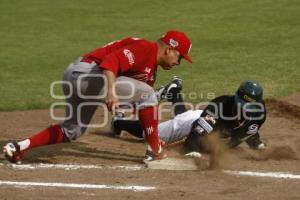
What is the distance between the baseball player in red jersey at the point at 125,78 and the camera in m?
6.67

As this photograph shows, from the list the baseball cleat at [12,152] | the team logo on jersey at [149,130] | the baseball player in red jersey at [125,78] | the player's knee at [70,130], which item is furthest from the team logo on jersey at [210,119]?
the baseball cleat at [12,152]

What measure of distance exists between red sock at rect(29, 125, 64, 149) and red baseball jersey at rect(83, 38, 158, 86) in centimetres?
78

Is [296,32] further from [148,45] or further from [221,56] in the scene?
[148,45]

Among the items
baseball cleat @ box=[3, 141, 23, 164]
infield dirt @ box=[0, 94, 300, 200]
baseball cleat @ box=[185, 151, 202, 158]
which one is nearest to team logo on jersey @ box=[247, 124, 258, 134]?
infield dirt @ box=[0, 94, 300, 200]

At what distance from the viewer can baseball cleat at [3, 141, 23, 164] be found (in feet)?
22.7

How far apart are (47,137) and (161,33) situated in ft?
41.0

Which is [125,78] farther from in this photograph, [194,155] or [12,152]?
[12,152]

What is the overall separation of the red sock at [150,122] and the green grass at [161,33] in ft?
13.3

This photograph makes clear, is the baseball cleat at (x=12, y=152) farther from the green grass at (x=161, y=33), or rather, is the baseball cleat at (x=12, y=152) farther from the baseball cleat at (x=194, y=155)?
the green grass at (x=161, y=33)

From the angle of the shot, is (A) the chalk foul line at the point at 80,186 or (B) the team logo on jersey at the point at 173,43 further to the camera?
(B) the team logo on jersey at the point at 173,43

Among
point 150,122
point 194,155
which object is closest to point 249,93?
point 194,155

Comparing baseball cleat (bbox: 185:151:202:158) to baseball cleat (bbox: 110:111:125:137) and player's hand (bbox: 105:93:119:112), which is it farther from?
baseball cleat (bbox: 110:111:125:137)

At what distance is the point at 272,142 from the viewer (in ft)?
26.8

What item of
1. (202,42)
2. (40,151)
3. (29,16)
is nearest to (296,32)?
(202,42)
